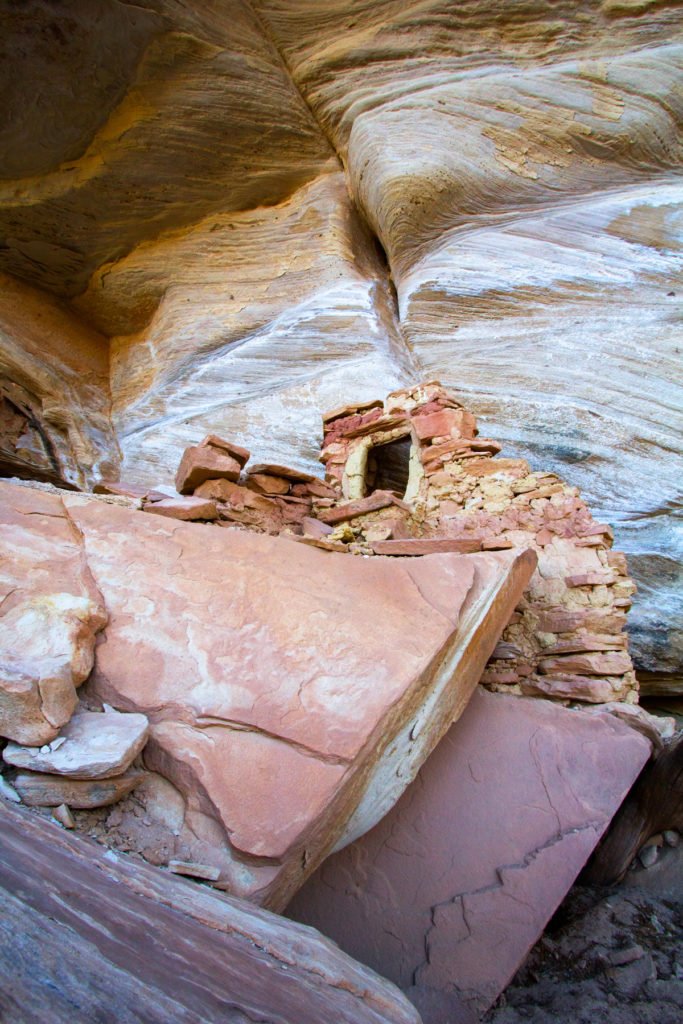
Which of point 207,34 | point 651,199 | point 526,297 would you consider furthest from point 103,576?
point 207,34

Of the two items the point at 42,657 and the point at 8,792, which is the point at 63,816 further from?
the point at 42,657

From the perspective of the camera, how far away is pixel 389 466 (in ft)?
22.2

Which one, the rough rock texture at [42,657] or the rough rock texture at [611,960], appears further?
the rough rock texture at [611,960]

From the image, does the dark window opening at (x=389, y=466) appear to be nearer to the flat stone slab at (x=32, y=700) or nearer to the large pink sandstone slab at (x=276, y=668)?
the large pink sandstone slab at (x=276, y=668)

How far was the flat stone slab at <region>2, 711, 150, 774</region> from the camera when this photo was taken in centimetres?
161

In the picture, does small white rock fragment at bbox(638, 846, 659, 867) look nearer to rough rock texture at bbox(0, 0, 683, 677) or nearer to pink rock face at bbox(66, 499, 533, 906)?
pink rock face at bbox(66, 499, 533, 906)

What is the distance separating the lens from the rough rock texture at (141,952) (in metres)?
0.99

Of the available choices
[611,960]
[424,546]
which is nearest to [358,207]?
[424,546]

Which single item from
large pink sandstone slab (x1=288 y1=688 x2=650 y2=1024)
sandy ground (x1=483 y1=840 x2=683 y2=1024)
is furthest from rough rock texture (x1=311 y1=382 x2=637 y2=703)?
sandy ground (x1=483 y1=840 x2=683 y2=1024)

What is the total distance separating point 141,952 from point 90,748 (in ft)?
2.17

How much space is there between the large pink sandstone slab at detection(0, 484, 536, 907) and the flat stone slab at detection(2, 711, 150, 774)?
0.09 meters

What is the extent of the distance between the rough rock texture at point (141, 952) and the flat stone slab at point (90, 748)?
14cm

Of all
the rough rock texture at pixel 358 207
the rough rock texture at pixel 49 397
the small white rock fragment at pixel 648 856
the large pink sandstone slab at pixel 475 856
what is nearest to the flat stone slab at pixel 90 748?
the large pink sandstone slab at pixel 475 856

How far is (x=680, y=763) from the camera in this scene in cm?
307
